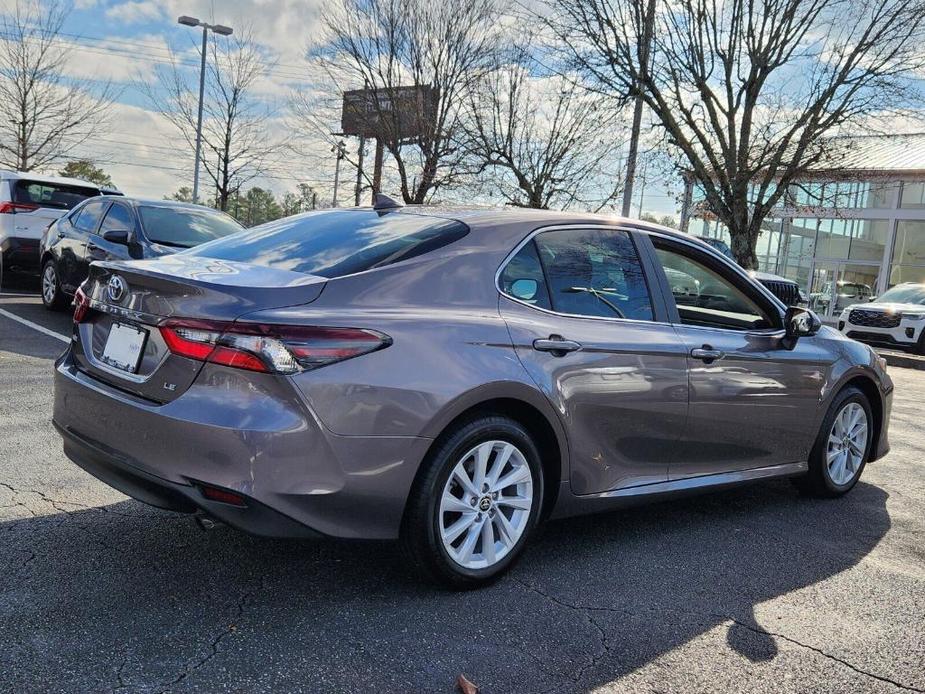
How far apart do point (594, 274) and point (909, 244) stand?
31845 millimetres

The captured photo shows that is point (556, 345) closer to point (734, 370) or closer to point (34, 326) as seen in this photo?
point (734, 370)

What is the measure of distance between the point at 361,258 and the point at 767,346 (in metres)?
2.35

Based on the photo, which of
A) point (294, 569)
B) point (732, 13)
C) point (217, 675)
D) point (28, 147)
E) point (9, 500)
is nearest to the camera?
point (217, 675)

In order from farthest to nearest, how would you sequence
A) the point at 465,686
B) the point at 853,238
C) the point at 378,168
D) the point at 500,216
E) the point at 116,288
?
1. the point at 853,238
2. the point at 378,168
3. the point at 500,216
4. the point at 116,288
5. the point at 465,686

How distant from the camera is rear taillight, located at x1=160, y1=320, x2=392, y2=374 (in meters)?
2.72

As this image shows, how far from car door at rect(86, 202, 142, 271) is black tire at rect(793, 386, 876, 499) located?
632 centimetres

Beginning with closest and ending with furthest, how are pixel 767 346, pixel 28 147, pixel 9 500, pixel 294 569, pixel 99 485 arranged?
pixel 294 569 → pixel 9 500 → pixel 99 485 → pixel 767 346 → pixel 28 147

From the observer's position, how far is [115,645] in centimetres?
261

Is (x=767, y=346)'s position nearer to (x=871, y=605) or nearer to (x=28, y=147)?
(x=871, y=605)

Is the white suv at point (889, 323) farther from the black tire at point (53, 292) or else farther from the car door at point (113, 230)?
the black tire at point (53, 292)

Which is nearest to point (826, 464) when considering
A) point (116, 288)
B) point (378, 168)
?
point (116, 288)

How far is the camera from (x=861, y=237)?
32.5 metres

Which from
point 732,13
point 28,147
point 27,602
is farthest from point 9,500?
point 28,147

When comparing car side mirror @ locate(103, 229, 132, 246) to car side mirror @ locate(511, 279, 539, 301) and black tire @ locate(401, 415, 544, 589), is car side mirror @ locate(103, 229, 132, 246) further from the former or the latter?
black tire @ locate(401, 415, 544, 589)
